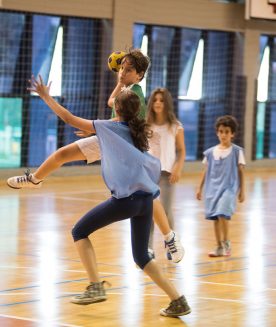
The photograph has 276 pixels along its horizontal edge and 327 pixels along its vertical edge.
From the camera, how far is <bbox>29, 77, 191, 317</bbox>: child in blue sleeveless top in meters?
5.78

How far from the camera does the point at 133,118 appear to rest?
5914 millimetres

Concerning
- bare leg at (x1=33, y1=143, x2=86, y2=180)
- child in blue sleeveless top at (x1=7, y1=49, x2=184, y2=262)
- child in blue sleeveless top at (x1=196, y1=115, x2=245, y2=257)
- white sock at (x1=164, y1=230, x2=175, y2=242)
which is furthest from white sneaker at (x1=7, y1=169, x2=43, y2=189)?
child in blue sleeveless top at (x1=196, y1=115, x2=245, y2=257)

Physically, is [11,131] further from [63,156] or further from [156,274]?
[156,274]

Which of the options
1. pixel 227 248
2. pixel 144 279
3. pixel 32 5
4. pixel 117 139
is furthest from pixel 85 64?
pixel 117 139

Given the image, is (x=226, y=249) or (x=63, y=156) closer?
(x=63, y=156)

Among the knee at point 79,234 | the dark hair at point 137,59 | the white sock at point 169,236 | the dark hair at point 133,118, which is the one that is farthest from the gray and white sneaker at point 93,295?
the dark hair at point 137,59

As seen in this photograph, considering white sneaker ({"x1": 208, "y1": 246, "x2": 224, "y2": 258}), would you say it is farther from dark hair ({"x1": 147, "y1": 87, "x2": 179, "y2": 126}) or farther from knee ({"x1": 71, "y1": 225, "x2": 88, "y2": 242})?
knee ({"x1": 71, "y1": 225, "x2": 88, "y2": 242})

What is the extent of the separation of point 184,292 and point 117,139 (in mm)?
1536

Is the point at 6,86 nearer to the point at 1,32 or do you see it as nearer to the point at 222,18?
the point at 1,32

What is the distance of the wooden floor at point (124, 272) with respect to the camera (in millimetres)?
5953

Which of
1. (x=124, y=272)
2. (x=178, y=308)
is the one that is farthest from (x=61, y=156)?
(x=124, y=272)

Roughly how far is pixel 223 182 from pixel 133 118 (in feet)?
9.81

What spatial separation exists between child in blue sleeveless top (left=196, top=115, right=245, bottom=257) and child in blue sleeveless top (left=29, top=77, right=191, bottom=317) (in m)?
2.77

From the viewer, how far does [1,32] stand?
1576 cm
